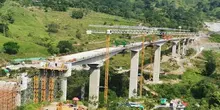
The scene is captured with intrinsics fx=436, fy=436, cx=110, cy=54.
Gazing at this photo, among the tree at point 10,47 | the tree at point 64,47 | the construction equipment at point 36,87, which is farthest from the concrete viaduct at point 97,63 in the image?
the tree at point 10,47

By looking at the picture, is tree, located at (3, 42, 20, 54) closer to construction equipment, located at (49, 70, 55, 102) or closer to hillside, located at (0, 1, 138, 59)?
hillside, located at (0, 1, 138, 59)

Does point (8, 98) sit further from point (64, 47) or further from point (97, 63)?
point (64, 47)

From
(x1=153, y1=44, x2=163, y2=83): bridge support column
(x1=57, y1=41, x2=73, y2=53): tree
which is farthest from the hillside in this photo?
(x1=153, y1=44, x2=163, y2=83): bridge support column

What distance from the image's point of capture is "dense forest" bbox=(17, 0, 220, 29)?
102 meters

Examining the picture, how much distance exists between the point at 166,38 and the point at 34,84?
131 ft

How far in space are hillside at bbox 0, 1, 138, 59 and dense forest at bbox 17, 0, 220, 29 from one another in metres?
5.86

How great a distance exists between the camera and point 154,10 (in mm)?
129250

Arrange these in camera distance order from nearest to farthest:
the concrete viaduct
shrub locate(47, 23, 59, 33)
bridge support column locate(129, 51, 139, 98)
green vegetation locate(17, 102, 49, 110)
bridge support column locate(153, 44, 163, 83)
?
green vegetation locate(17, 102, 49, 110)
the concrete viaduct
bridge support column locate(129, 51, 139, 98)
bridge support column locate(153, 44, 163, 83)
shrub locate(47, 23, 59, 33)

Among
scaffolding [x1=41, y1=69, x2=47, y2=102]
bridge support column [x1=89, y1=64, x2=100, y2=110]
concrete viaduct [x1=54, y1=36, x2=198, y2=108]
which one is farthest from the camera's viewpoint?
bridge support column [x1=89, y1=64, x2=100, y2=110]

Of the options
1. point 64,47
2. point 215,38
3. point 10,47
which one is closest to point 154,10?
point 215,38

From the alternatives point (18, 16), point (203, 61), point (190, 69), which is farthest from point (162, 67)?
point (18, 16)

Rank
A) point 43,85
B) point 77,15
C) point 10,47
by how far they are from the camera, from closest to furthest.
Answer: point 43,85
point 10,47
point 77,15

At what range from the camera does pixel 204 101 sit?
44.4 m

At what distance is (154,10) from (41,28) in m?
56.7
